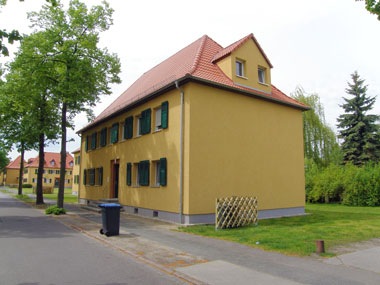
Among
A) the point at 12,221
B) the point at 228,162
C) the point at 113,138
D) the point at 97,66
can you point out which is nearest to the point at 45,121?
the point at 113,138

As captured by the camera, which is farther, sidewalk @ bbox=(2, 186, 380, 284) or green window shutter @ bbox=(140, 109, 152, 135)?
green window shutter @ bbox=(140, 109, 152, 135)

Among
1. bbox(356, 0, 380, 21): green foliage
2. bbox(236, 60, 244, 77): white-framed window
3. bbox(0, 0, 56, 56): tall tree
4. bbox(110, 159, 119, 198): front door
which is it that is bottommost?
bbox(110, 159, 119, 198): front door

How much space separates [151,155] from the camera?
15.6 meters

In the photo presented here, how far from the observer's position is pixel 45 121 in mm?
22703

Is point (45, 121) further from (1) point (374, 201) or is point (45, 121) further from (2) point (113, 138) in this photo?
(1) point (374, 201)

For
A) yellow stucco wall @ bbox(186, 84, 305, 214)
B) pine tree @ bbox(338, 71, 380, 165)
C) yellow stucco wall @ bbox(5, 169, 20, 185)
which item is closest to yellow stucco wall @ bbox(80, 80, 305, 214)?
yellow stucco wall @ bbox(186, 84, 305, 214)

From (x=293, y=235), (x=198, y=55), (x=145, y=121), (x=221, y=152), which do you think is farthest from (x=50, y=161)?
(x=293, y=235)

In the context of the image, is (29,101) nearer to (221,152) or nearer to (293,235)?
(221,152)

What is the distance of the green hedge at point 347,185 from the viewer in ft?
77.0

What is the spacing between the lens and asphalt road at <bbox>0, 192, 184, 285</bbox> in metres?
5.46

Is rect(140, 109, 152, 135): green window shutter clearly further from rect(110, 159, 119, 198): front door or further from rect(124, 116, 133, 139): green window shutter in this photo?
rect(110, 159, 119, 198): front door

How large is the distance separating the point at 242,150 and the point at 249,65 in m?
4.81

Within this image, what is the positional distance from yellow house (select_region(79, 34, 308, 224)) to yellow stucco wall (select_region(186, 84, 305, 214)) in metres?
0.05

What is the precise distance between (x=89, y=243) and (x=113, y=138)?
39.5 ft
